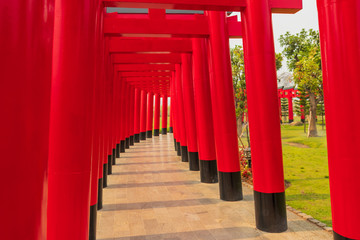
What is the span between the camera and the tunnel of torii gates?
1418 mm

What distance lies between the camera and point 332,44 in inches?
132

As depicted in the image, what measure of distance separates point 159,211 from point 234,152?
2.27 m

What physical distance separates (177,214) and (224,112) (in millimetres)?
2612

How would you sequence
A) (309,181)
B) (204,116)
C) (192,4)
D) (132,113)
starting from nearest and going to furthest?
(192,4) → (204,116) → (309,181) → (132,113)

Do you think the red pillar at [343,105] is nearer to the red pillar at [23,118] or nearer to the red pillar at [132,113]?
the red pillar at [23,118]

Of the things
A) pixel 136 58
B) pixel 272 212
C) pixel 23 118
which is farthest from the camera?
pixel 136 58

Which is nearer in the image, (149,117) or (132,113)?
(132,113)

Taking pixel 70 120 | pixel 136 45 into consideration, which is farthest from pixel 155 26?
pixel 70 120

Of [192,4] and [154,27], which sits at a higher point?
[154,27]

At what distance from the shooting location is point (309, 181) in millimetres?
9039

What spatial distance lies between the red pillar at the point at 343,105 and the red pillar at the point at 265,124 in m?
1.22

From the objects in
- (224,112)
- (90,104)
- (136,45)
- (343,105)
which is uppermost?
(136,45)

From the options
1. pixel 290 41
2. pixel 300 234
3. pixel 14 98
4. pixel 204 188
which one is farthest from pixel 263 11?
pixel 290 41

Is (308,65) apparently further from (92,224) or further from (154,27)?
(92,224)
